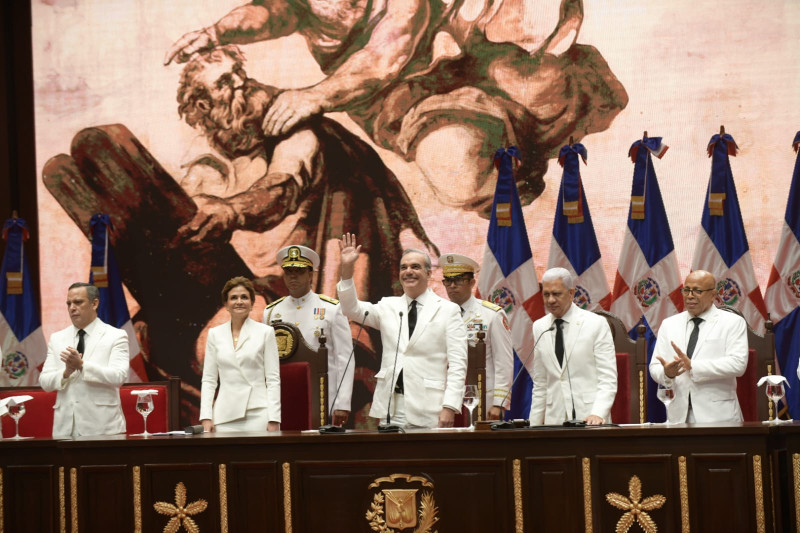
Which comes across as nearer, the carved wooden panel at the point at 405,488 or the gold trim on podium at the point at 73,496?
the carved wooden panel at the point at 405,488

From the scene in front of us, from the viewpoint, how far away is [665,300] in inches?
249

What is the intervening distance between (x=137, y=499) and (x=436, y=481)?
1265 mm

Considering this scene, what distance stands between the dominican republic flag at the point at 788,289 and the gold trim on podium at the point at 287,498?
134 inches

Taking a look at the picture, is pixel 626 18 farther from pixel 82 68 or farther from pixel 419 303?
A: pixel 82 68

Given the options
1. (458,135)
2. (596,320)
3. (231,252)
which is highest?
(458,135)

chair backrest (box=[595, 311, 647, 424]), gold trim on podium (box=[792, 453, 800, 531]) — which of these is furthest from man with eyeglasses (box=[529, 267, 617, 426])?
gold trim on podium (box=[792, 453, 800, 531])

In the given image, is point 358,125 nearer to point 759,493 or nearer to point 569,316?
point 569,316

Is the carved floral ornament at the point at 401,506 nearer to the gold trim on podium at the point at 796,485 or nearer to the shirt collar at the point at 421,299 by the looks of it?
the shirt collar at the point at 421,299

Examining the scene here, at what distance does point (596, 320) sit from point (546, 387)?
411 millimetres

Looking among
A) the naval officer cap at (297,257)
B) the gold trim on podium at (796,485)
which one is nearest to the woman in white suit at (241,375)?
the naval officer cap at (297,257)

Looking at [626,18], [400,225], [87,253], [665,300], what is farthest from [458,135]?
[87,253]

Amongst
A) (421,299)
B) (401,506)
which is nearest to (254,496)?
(401,506)

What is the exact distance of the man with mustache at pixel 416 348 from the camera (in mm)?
4848

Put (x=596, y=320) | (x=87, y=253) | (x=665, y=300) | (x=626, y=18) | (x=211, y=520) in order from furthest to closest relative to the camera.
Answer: (x=87, y=253), (x=626, y=18), (x=665, y=300), (x=596, y=320), (x=211, y=520)
